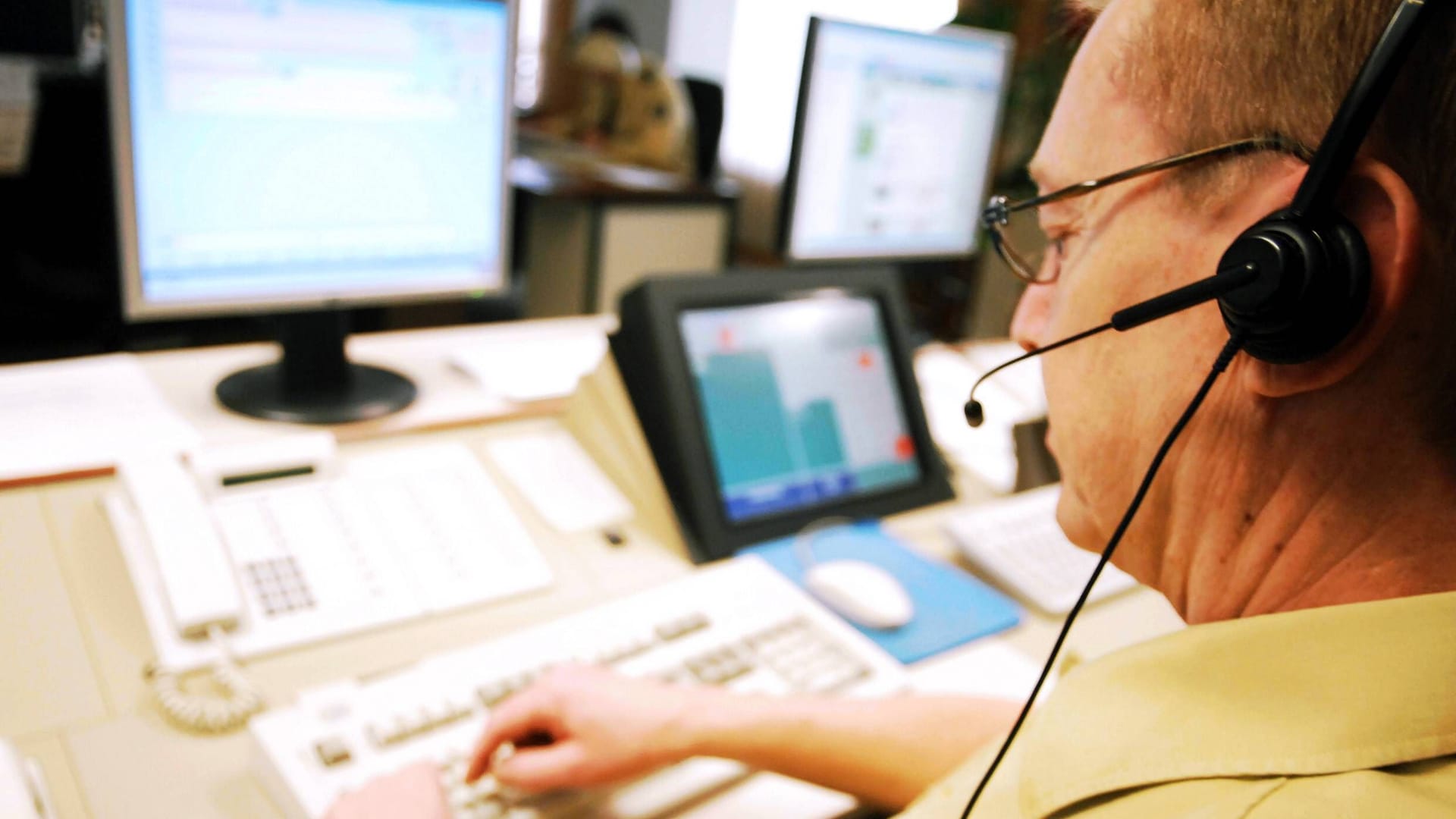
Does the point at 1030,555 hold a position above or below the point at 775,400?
below

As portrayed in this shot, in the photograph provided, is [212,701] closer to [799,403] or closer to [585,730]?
[585,730]

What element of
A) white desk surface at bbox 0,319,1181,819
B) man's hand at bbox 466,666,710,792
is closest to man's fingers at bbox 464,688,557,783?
man's hand at bbox 466,666,710,792

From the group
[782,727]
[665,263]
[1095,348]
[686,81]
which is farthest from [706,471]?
[686,81]

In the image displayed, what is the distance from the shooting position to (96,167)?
2229 millimetres

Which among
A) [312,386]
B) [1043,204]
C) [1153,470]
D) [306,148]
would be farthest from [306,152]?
[1153,470]

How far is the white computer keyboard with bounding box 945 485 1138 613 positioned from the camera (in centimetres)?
103

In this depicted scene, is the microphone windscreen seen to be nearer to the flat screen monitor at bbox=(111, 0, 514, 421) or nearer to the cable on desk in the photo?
the cable on desk

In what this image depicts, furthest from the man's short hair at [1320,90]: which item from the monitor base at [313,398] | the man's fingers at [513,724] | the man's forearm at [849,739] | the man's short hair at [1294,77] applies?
the monitor base at [313,398]

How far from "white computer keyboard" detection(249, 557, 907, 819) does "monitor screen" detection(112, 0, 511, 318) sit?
513 millimetres

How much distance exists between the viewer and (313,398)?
1.17m

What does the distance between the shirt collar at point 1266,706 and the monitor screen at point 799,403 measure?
22.9 inches

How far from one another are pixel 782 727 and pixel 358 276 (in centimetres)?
71

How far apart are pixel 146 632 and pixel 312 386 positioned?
450 mm

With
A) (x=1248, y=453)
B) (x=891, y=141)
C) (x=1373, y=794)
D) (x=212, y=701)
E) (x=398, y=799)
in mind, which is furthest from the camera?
(x=891, y=141)
